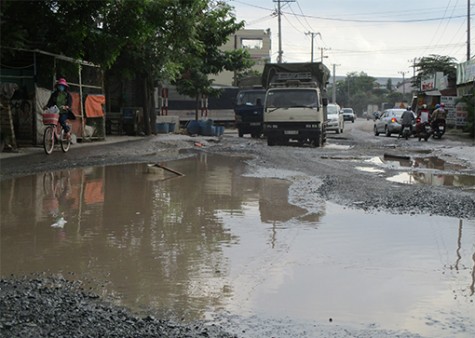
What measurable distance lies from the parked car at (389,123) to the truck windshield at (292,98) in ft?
32.3

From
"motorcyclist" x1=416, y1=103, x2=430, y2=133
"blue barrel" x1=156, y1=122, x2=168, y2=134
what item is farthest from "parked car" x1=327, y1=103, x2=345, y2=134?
"blue barrel" x1=156, y1=122, x2=168, y2=134

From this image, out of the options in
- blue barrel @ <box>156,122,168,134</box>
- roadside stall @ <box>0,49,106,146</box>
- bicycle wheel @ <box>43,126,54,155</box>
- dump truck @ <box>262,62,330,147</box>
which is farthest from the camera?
blue barrel @ <box>156,122,168,134</box>

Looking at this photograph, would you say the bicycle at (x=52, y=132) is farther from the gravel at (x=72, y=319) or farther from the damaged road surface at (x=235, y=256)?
the gravel at (x=72, y=319)

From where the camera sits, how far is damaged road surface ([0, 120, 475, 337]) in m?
3.79

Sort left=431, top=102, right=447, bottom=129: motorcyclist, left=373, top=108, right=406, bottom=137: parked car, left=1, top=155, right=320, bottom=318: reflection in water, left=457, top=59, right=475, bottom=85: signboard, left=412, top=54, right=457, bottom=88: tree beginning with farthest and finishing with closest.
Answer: left=412, top=54, right=457, bottom=88: tree
left=457, top=59, right=475, bottom=85: signboard
left=373, top=108, right=406, bottom=137: parked car
left=431, top=102, right=447, bottom=129: motorcyclist
left=1, top=155, right=320, bottom=318: reflection in water

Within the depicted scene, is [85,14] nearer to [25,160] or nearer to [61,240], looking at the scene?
[25,160]

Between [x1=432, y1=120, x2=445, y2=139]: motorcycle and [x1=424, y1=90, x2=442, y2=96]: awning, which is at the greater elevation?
[x1=424, y1=90, x2=442, y2=96]: awning

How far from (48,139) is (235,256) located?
8.99 metres

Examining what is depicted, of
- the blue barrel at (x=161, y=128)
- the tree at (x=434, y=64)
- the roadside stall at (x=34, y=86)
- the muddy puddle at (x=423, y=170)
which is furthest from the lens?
the tree at (x=434, y=64)

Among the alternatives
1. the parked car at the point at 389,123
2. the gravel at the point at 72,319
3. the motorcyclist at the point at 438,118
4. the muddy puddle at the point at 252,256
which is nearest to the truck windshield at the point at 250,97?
the parked car at the point at 389,123

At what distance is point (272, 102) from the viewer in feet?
67.4

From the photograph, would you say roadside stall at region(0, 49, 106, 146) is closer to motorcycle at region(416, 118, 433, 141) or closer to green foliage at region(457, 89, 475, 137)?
motorcycle at region(416, 118, 433, 141)

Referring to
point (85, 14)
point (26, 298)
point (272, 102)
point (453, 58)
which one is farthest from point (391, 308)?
point (453, 58)

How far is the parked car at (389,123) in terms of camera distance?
2894 cm
